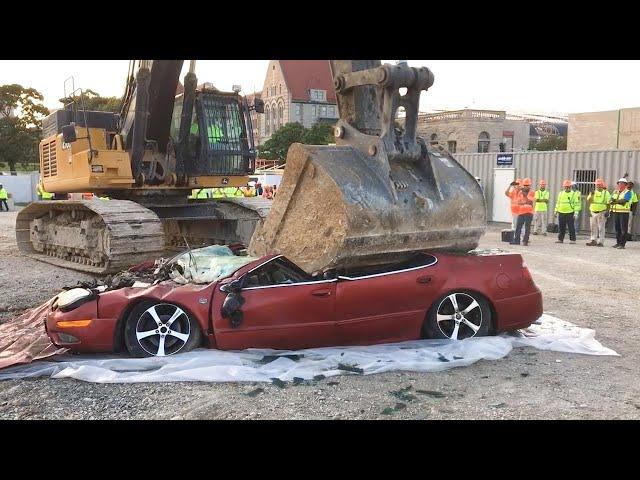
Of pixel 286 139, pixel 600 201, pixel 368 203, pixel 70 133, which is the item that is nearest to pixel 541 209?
pixel 600 201

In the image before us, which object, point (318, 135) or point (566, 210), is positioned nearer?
point (566, 210)

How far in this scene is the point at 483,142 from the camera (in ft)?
217

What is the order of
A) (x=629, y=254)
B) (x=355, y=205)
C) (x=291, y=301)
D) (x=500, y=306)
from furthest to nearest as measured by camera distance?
(x=629, y=254) → (x=500, y=306) → (x=291, y=301) → (x=355, y=205)

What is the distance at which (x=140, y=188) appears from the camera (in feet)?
37.8

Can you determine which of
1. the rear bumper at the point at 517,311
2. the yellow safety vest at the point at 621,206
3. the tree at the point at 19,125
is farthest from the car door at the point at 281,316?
the tree at the point at 19,125

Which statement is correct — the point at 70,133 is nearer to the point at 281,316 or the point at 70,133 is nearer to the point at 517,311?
the point at 281,316

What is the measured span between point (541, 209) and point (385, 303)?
1446cm

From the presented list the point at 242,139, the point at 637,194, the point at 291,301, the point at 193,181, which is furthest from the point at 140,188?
the point at 637,194

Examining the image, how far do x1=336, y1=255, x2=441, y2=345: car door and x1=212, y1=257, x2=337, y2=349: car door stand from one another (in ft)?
0.44

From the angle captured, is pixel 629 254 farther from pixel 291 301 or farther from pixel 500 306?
pixel 291 301

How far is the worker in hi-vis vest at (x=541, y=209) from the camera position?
60.7 feet

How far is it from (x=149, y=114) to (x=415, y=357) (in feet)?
24.3

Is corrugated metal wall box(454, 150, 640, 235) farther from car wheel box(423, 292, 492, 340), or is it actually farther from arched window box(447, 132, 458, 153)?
arched window box(447, 132, 458, 153)

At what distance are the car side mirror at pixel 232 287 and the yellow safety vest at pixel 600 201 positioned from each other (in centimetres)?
1391
